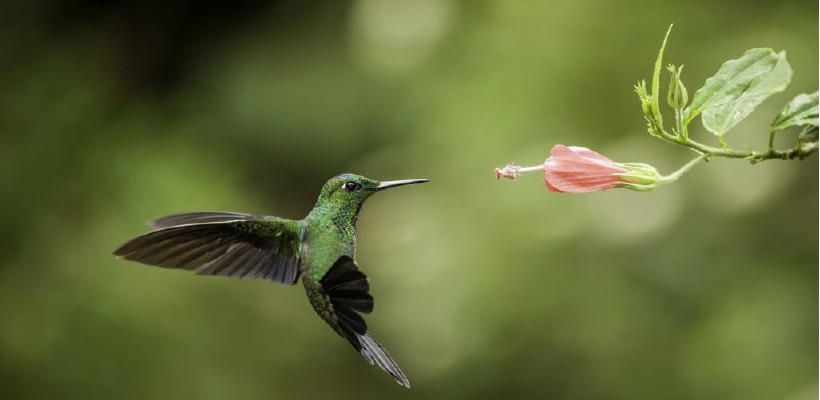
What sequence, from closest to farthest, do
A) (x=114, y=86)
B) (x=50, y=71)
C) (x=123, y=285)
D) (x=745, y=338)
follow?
(x=745, y=338)
(x=123, y=285)
(x=50, y=71)
(x=114, y=86)

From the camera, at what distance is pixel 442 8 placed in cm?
285

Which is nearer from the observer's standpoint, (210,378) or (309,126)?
(210,378)

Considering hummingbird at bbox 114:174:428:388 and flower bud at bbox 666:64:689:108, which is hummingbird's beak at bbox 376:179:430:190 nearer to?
hummingbird at bbox 114:174:428:388

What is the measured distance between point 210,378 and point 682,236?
1503 mm

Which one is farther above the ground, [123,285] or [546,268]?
[123,285]

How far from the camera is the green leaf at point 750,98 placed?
78 centimetres

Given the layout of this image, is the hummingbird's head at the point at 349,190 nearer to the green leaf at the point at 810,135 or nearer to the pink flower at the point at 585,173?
the pink flower at the point at 585,173

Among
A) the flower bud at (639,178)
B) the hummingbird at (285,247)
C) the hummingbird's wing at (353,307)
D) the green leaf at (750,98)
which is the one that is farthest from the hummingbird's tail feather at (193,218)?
the green leaf at (750,98)

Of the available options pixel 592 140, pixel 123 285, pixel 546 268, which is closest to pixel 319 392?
pixel 123 285

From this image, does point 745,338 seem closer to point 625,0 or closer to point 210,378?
point 625,0

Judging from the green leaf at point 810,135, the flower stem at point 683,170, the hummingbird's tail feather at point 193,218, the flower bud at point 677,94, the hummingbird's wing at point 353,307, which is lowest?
the hummingbird's wing at point 353,307

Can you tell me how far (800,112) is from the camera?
30.0 inches

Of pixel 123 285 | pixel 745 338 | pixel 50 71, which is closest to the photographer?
pixel 745 338

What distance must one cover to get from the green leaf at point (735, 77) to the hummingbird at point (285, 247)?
1.04ft
